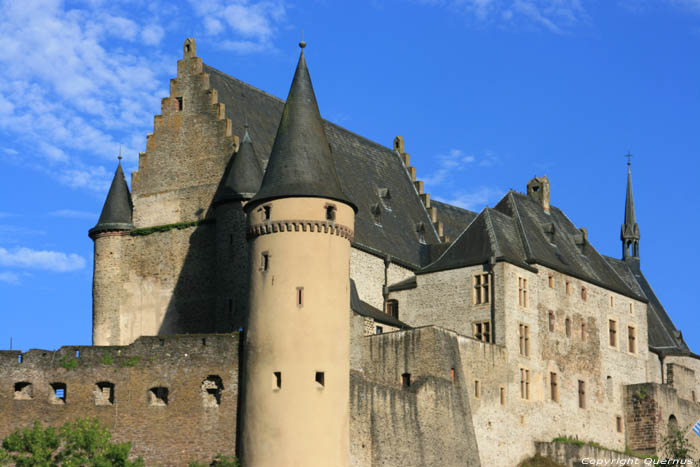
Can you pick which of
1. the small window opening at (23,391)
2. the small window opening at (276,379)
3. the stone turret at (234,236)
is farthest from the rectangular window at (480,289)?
the small window opening at (23,391)

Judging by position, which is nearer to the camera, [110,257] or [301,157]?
[301,157]

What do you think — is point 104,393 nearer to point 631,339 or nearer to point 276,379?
point 276,379

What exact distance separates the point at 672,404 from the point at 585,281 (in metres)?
7.82

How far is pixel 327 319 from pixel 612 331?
22.8 meters

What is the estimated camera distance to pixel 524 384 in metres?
62.1

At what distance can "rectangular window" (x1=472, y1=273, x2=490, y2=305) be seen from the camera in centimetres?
6278

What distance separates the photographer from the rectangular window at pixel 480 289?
206 feet

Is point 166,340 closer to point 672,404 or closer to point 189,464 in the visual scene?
point 189,464

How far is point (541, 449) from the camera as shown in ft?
202

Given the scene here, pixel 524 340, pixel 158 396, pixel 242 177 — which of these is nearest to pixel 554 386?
pixel 524 340

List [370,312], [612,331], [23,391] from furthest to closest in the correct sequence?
[612,331]
[370,312]
[23,391]

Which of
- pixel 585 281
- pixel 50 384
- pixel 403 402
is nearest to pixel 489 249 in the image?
pixel 585 281

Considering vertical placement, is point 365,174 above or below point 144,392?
above

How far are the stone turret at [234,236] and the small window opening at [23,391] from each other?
28.8 ft
